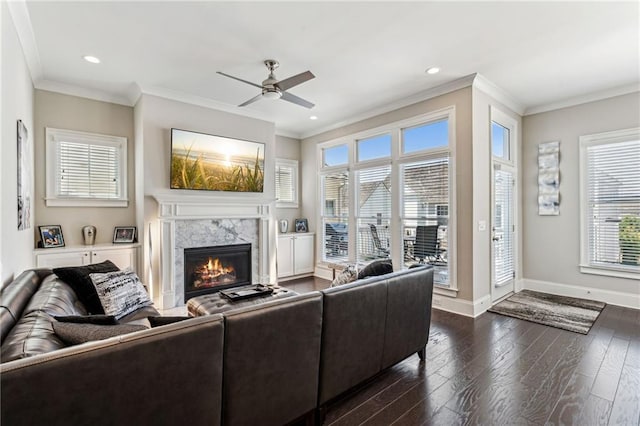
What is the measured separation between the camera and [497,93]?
422 cm

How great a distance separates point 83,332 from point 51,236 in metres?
3.41

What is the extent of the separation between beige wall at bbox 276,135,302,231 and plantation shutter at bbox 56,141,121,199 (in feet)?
9.16

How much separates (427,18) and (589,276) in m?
4.32

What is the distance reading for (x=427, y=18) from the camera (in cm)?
263

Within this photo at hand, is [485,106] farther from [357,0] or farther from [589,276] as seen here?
[589,276]

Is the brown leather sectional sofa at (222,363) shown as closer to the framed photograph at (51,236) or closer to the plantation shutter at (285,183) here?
the framed photograph at (51,236)

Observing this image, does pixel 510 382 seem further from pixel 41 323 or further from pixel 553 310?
pixel 41 323

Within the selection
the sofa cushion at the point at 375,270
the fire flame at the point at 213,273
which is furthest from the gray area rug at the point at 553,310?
the fire flame at the point at 213,273

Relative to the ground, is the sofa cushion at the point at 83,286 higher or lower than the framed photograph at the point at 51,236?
Result: lower

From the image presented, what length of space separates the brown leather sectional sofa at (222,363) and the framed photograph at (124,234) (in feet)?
6.08

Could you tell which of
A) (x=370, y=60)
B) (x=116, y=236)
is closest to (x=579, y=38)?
(x=370, y=60)

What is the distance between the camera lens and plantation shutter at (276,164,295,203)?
626 centimetres

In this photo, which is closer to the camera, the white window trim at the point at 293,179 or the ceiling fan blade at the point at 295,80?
the ceiling fan blade at the point at 295,80

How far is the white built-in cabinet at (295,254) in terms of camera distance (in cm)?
577
